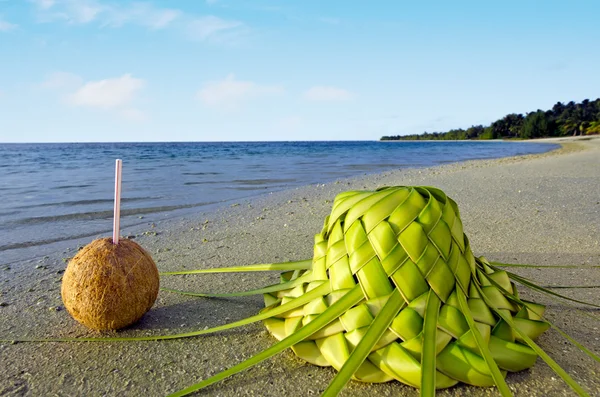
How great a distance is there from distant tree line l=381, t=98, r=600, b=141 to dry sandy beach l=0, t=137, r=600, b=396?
59366mm

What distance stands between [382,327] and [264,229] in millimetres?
2718

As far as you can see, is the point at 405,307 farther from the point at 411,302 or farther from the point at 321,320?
the point at 321,320

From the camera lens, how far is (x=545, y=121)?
57.1 m

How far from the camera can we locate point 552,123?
2338 inches

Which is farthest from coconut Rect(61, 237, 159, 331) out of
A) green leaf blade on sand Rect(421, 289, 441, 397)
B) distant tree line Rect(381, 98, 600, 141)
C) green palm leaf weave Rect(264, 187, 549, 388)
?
distant tree line Rect(381, 98, 600, 141)

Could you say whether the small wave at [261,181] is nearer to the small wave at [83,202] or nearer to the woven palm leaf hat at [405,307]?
the small wave at [83,202]

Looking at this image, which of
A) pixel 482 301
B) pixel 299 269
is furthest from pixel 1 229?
pixel 482 301

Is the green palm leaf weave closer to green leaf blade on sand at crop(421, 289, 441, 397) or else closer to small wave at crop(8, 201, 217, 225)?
green leaf blade on sand at crop(421, 289, 441, 397)

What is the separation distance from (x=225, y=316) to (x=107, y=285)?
49 centimetres

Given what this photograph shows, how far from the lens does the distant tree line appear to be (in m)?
57.1

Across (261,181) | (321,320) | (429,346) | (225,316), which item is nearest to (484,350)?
(429,346)

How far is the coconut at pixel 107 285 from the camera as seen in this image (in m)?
1.54

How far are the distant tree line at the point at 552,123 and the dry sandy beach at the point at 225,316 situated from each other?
195 ft

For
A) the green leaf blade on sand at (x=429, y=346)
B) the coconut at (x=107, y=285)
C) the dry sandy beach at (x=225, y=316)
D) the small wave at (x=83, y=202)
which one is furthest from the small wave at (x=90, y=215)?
the green leaf blade on sand at (x=429, y=346)
